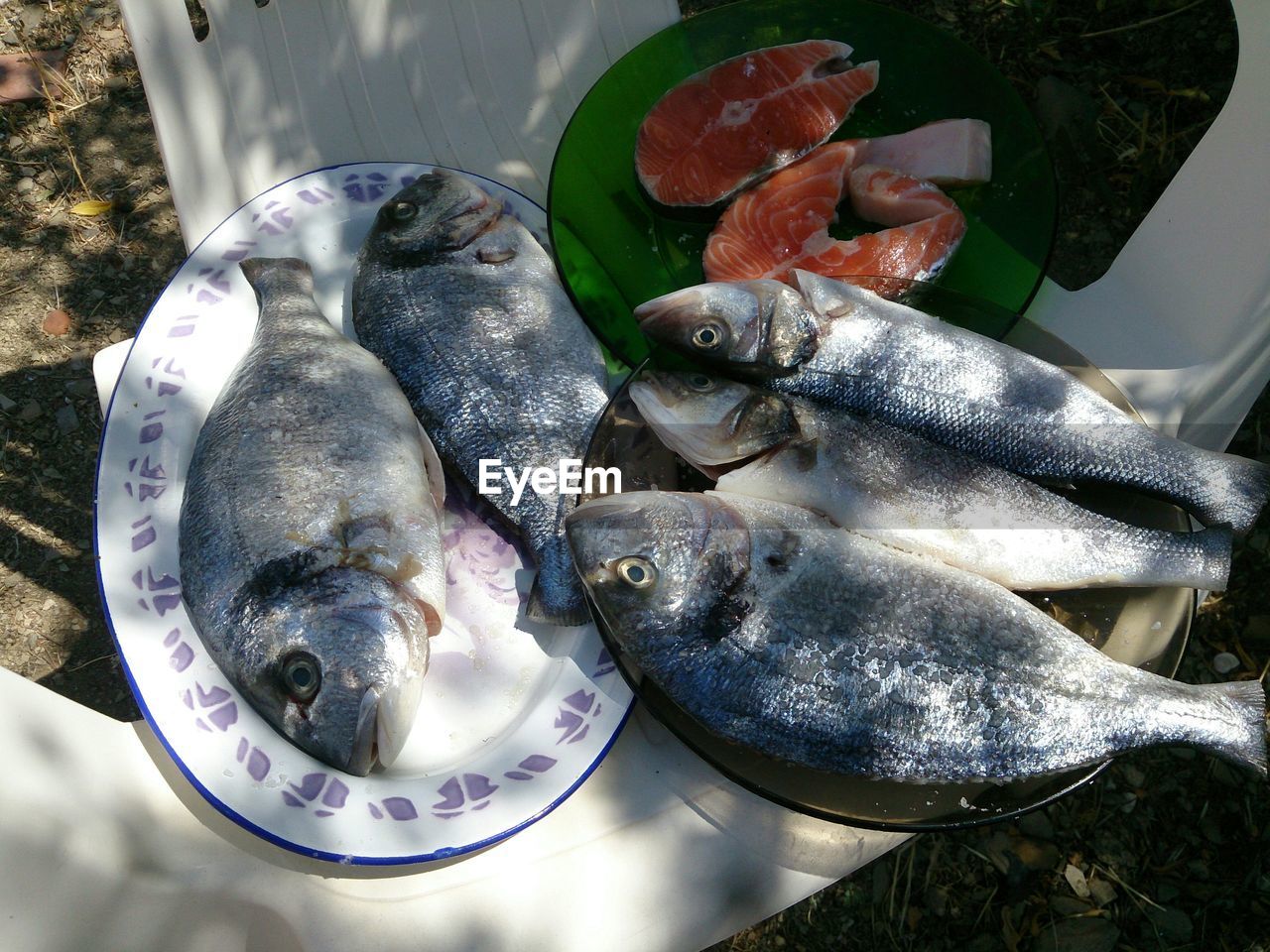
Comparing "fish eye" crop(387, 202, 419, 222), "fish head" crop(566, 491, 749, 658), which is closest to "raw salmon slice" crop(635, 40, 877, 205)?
"fish eye" crop(387, 202, 419, 222)

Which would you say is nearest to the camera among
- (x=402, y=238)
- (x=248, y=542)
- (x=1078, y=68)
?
(x=248, y=542)

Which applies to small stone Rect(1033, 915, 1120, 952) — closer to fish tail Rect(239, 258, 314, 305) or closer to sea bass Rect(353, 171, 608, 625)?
sea bass Rect(353, 171, 608, 625)

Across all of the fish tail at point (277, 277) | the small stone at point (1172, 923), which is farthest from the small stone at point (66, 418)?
the small stone at point (1172, 923)

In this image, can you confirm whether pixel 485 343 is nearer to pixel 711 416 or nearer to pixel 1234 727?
pixel 711 416

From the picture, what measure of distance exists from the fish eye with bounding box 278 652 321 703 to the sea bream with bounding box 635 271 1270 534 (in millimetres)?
1103

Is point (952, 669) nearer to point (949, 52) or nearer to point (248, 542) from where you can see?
point (248, 542)

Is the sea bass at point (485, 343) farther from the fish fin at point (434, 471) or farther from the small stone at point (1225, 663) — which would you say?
the small stone at point (1225, 663)

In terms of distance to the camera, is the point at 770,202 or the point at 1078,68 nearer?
the point at 770,202

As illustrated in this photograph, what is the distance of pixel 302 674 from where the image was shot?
1.89m

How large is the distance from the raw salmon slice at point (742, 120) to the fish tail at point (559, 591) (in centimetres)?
110

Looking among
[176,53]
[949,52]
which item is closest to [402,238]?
[176,53]

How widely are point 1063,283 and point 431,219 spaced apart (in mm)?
2337

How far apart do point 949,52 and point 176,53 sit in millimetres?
2464

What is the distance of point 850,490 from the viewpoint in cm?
203
